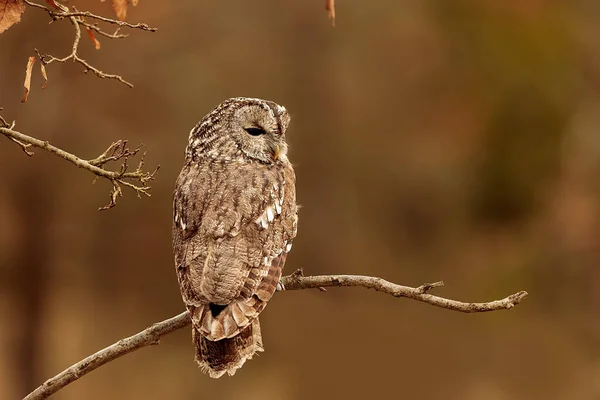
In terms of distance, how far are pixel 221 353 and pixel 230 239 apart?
602 millimetres

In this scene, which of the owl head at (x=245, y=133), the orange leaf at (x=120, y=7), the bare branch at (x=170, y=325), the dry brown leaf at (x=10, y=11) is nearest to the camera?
the dry brown leaf at (x=10, y=11)

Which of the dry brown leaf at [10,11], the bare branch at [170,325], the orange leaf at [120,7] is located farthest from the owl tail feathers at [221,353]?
the dry brown leaf at [10,11]

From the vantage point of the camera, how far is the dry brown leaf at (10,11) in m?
3.41

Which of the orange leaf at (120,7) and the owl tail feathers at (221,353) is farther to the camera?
the owl tail feathers at (221,353)

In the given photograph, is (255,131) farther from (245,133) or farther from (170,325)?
(170,325)

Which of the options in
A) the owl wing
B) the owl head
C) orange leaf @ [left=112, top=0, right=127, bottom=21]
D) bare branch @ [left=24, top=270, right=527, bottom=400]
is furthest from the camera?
the owl head

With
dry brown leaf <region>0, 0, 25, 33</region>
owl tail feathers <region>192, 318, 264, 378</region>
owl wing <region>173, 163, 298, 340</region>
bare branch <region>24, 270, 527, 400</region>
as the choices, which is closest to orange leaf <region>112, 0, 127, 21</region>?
dry brown leaf <region>0, 0, 25, 33</region>

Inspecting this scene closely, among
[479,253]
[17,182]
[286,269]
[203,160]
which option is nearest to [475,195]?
[479,253]

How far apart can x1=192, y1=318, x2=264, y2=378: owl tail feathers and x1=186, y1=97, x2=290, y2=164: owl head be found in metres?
1.14

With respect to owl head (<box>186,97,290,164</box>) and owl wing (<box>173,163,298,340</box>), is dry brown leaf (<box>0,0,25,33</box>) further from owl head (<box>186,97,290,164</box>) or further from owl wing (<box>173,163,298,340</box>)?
owl head (<box>186,97,290,164</box>)

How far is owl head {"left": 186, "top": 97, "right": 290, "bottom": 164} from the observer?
553cm

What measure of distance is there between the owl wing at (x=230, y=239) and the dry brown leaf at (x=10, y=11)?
1787 mm

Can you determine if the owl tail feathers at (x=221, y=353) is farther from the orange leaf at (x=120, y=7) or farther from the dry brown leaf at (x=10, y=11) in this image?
the dry brown leaf at (x=10, y=11)

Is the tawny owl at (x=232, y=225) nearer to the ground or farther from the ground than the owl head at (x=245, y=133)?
nearer to the ground
